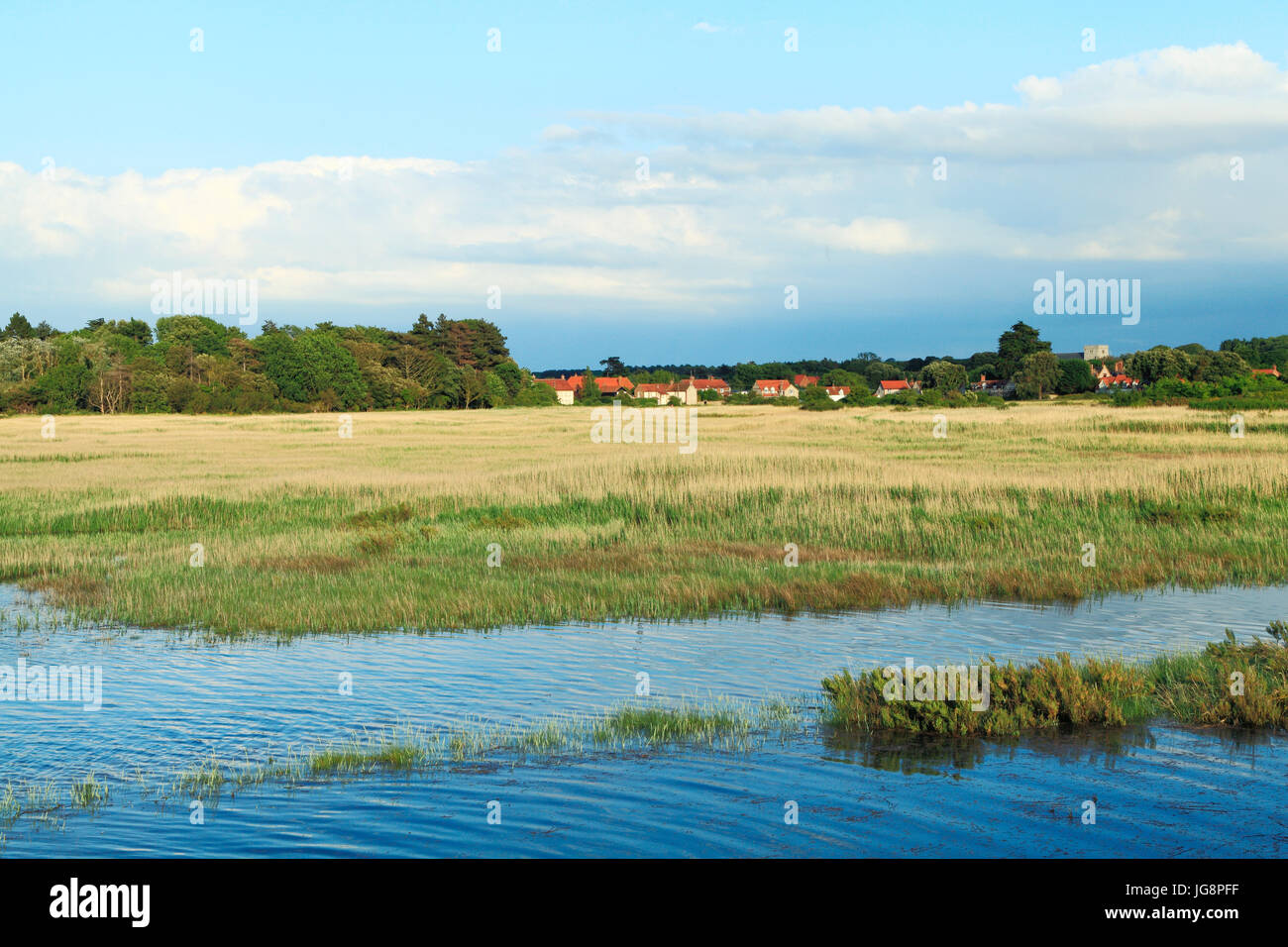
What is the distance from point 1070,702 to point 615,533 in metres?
15.1

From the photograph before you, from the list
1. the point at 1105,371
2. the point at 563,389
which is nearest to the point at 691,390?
the point at 563,389

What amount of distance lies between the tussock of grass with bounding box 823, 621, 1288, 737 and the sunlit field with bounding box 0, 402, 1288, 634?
21.2ft

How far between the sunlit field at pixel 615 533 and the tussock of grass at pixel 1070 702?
6455mm

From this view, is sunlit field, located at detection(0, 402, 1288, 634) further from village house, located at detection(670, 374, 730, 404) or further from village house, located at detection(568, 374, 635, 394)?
village house, located at detection(568, 374, 635, 394)

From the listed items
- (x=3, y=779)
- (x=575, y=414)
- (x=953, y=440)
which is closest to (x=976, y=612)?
(x=3, y=779)

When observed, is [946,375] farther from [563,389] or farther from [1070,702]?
[1070,702]

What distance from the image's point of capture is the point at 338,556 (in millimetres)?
21109

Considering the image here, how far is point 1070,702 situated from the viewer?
1004cm

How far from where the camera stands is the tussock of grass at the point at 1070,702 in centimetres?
986

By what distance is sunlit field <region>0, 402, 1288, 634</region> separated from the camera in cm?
1731

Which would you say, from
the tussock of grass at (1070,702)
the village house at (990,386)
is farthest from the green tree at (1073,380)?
the tussock of grass at (1070,702)
